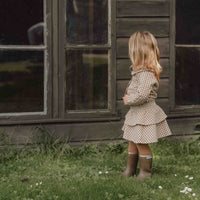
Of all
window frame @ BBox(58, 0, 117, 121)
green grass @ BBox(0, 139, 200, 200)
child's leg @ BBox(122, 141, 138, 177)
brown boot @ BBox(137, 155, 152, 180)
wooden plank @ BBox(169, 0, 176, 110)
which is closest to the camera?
green grass @ BBox(0, 139, 200, 200)

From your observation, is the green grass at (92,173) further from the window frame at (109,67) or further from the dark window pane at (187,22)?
the dark window pane at (187,22)

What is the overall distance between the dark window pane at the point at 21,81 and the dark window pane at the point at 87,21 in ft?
1.72

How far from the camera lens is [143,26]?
18.7 feet

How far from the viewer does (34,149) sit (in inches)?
209

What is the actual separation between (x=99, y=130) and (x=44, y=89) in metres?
0.93

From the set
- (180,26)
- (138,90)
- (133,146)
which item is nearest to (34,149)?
(133,146)

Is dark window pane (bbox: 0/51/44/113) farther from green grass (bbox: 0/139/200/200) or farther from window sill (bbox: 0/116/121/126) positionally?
green grass (bbox: 0/139/200/200)

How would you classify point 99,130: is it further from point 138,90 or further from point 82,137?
point 138,90

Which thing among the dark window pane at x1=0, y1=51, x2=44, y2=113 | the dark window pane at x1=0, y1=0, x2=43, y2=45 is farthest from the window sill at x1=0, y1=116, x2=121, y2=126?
the dark window pane at x1=0, y1=0, x2=43, y2=45

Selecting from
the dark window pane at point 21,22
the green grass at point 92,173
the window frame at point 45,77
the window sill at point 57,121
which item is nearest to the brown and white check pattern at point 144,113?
the green grass at point 92,173

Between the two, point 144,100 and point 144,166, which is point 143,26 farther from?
point 144,166

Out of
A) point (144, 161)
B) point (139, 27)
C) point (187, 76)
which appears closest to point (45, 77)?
point (139, 27)

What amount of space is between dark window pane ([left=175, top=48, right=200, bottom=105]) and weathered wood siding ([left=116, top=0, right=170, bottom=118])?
0.27 meters

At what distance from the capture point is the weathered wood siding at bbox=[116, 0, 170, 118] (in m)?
5.62
